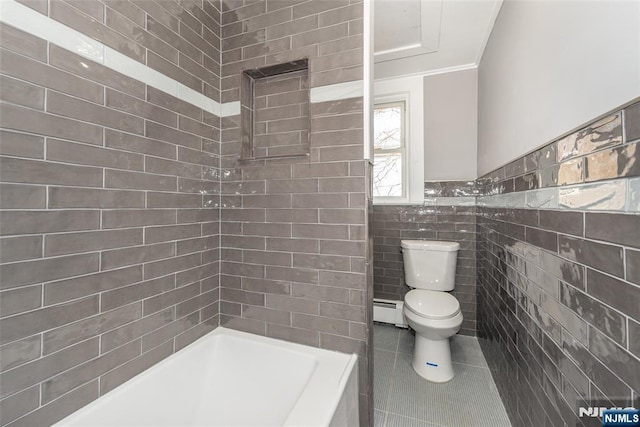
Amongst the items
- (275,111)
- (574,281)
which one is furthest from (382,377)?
(275,111)

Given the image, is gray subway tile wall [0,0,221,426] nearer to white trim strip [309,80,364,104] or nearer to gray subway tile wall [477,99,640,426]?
white trim strip [309,80,364,104]

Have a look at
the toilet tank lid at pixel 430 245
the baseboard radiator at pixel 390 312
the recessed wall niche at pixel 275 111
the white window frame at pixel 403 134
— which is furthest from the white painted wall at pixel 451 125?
the recessed wall niche at pixel 275 111

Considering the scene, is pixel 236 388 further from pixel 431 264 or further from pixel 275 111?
pixel 431 264

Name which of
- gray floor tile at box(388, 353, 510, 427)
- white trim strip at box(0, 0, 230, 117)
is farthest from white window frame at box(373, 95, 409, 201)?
white trim strip at box(0, 0, 230, 117)

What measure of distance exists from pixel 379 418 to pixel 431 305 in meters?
0.81

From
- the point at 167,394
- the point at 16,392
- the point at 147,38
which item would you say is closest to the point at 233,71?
the point at 147,38

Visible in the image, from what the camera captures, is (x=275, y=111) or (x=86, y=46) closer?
(x=86, y=46)

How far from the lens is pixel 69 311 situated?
33.8 inches

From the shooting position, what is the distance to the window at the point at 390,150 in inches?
104

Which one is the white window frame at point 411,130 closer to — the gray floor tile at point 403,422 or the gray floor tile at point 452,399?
the gray floor tile at point 452,399

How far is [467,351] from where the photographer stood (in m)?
2.17

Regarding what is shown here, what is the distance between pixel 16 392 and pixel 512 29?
276 cm

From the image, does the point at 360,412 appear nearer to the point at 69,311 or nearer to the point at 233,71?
the point at 69,311

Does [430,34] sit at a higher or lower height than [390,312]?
higher
